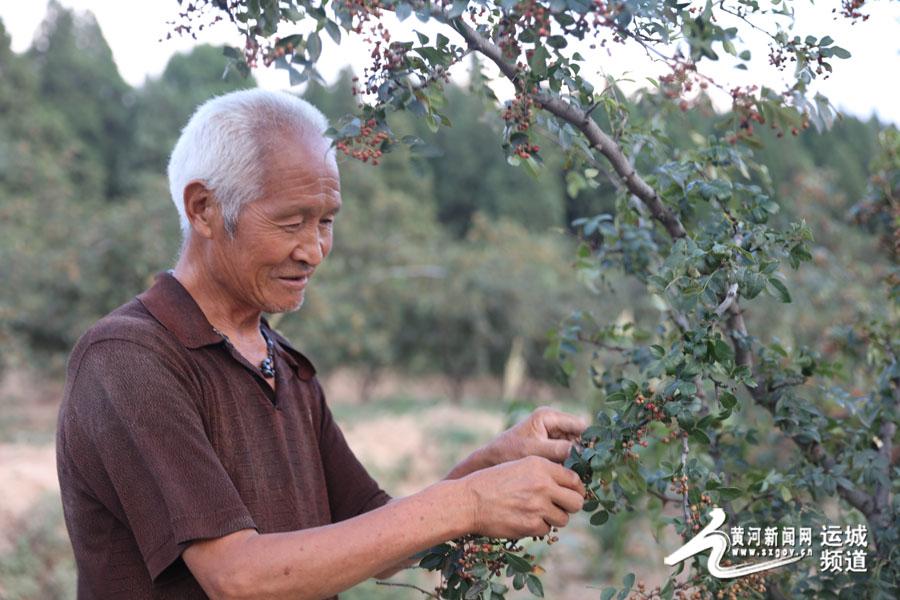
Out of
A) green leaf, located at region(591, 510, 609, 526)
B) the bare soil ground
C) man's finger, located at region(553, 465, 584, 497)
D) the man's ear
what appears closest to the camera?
man's finger, located at region(553, 465, 584, 497)

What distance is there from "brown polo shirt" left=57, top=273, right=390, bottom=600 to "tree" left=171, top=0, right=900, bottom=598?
375 mm

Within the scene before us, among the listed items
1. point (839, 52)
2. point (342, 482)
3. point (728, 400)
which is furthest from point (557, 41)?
point (342, 482)

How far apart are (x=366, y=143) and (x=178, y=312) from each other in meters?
0.48

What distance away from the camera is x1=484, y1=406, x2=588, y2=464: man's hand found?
1.80 metres

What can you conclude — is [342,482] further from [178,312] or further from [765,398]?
[765,398]

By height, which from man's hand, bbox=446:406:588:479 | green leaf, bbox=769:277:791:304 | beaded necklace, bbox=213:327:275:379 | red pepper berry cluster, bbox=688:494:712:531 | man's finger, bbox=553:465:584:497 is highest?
beaded necklace, bbox=213:327:275:379

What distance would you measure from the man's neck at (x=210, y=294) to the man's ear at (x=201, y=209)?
0.27 ft

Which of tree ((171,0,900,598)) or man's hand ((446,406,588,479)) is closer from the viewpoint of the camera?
tree ((171,0,900,598))

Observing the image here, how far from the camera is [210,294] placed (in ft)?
6.02

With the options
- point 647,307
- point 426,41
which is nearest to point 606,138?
point 426,41

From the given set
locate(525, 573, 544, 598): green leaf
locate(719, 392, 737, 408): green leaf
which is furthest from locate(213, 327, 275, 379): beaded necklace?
locate(719, 392, 737, 408): green leaf

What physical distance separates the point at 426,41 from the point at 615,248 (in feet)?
2.99

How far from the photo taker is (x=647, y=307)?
1580 centimetres

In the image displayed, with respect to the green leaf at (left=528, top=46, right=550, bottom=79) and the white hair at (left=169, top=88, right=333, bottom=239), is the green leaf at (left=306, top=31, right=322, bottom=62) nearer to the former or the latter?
the white hair at (left=169, top=88, right=333, bottom=239)
